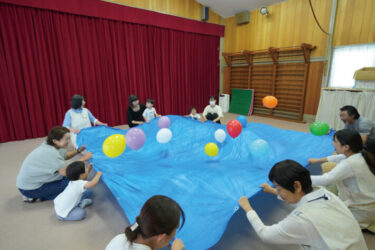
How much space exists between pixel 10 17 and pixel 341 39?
654 cm

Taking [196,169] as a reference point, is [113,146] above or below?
above

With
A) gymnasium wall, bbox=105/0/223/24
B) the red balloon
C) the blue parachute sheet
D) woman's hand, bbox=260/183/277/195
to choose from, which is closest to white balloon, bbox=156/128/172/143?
the blue parachute sheet

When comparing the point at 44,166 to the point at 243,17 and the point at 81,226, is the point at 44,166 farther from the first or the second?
the point at 243,17

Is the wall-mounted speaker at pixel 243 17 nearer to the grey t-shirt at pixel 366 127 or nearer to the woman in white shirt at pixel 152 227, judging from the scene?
the grey t-shirt at pixel 366 127

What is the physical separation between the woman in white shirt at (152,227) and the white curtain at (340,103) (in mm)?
4567

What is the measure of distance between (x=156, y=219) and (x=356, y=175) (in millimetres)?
1416

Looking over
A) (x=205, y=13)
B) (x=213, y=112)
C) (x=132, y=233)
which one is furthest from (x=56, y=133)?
(x=205, y=13)

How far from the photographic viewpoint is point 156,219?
0.76m

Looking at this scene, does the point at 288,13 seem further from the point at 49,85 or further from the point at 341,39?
the point at 49,85

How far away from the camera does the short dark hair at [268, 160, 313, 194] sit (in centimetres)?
94

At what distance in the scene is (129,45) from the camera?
4898 millimetres

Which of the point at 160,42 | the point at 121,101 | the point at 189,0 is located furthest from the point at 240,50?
the point at 121,101

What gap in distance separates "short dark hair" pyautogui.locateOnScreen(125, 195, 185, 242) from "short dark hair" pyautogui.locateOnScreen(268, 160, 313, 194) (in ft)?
1.71

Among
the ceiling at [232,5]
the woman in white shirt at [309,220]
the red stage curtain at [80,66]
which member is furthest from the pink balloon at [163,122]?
the ceiling at [232,5]
